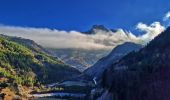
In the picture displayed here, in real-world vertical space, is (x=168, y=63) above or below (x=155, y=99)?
above

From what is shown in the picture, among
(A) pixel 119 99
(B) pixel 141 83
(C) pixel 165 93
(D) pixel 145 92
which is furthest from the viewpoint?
(A) pixel 119 99

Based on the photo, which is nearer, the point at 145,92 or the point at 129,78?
the point at 145,92

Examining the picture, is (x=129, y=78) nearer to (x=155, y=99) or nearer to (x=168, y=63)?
(x=168, y=63)

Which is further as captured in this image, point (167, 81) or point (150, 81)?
point (150, 81)

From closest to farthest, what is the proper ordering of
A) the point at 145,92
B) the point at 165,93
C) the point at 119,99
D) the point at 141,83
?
the point at 165,93 < the point at 145,92 < the point at 141,83 < the point at 119,99

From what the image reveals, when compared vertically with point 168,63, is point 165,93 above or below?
below

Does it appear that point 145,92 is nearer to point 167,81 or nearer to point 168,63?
point 167,81

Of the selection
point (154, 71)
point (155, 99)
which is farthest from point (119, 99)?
point (155, 99)

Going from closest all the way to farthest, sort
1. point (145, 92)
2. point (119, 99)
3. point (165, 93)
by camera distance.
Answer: point (165, 93), point (145, 92), point (119, 99)

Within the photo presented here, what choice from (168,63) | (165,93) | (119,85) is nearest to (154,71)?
(168,63)
